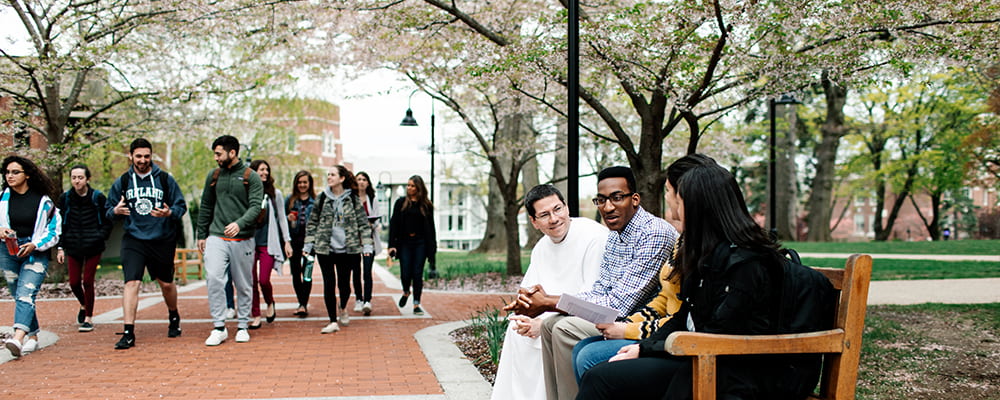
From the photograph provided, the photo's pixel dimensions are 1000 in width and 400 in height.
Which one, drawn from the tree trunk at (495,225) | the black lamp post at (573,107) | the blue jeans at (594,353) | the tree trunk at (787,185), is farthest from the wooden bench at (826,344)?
the tree trunk at (787,185)

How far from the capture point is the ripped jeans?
21.7ft

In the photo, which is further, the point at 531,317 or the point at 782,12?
the point at 782,12

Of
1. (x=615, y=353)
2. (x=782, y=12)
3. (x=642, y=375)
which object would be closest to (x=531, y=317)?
(x=615, y=353)

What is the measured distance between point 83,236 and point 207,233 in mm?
1673

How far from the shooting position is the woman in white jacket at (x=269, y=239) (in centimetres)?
884

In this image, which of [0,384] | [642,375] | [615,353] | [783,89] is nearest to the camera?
[642,375]

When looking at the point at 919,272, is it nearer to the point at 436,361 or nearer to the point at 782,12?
the point at 782,12

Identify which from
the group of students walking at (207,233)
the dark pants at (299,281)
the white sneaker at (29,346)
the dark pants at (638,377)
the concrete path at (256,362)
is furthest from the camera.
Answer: the dark pants at (299,281)

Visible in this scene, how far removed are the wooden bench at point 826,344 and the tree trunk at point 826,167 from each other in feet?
98.1

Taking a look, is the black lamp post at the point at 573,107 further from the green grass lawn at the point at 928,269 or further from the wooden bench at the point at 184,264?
the green grass lawn at the point at 928,269

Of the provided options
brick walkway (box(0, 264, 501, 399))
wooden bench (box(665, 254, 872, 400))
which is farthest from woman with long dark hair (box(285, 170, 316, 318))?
wooden bench (box(665, 254, 872, 400))

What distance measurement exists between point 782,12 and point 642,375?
5670 mm

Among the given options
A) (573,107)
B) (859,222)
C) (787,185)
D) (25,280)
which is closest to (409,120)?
(25,280)

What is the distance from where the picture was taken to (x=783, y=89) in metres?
8.41
